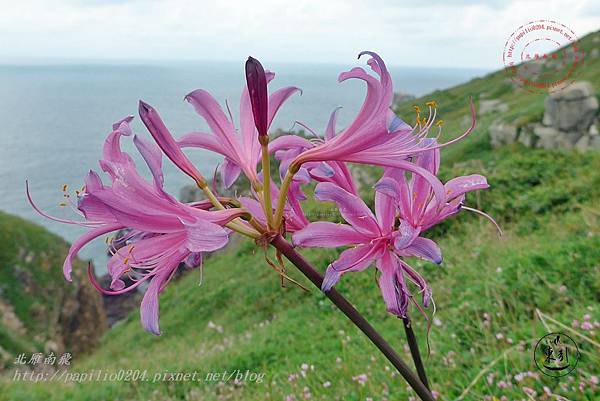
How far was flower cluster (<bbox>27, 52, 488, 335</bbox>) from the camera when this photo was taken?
1.13 metres

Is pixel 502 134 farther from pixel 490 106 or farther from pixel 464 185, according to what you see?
pixel 464 185

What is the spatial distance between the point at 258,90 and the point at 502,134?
48.9 ft

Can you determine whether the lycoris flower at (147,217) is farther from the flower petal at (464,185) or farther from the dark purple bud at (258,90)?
the flower petal at (464,185)

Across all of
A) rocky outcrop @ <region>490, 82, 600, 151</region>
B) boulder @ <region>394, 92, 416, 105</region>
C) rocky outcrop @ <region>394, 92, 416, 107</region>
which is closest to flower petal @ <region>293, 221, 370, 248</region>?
rocky outcrop @ <region>490, 82, 600, 151</region>

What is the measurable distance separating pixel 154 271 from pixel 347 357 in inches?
110

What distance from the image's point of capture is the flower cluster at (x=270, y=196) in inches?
44.6

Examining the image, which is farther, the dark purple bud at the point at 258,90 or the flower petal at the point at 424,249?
the flower petal at the point at 424,249

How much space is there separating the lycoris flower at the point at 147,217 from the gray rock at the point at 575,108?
45.6ft

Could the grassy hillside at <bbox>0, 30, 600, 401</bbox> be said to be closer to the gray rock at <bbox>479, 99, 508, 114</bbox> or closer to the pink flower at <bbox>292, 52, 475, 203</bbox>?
the pink flower at <bbox>292, 52, 475, 203</bbox>

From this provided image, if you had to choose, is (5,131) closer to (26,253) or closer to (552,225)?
(26,253)

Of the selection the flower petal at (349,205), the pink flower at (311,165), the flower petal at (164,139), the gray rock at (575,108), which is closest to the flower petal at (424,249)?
the flower petal at (349,205)

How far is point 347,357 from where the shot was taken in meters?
3.83

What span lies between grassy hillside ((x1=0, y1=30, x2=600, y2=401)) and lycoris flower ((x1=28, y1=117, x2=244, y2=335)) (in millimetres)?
244

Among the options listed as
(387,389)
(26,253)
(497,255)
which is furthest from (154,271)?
(26,253)
